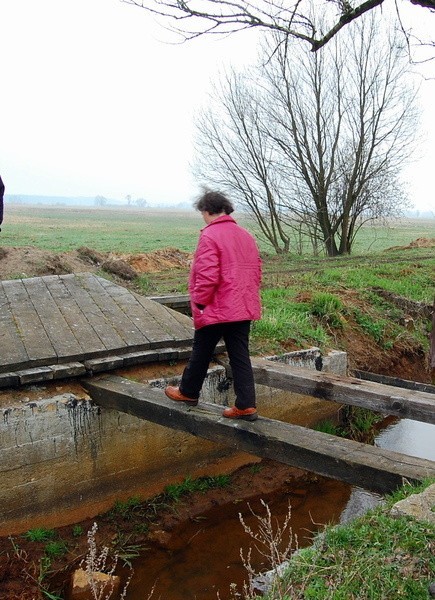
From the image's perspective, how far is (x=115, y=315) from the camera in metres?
6.53

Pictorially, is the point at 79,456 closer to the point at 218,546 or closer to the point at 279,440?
the point at 218,546

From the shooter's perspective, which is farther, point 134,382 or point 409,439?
point 409,439

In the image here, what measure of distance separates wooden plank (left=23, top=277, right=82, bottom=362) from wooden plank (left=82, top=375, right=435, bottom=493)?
1.05ft

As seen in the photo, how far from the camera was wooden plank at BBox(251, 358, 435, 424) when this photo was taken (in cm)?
518

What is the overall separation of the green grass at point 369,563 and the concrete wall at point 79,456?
2.74 meters

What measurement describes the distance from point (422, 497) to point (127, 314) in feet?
13.0

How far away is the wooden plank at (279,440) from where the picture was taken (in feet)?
12.8

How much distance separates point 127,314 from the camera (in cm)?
662

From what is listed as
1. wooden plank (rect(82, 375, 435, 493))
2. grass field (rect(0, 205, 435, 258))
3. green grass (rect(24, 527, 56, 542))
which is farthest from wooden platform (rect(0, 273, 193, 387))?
grass field (rect(0, 205, 435, 258))

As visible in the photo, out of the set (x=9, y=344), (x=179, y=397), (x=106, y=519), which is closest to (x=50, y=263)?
(x=9, y=344)

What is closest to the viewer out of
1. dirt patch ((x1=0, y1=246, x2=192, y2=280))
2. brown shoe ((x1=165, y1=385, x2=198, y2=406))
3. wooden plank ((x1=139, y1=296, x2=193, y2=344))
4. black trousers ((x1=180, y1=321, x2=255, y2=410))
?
black trousers ((x1=180, y1=321, x2=255, y2=410))

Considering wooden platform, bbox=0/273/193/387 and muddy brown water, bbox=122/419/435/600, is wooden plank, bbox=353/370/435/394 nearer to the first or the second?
muddy brown water, bbox=122/419/435/600

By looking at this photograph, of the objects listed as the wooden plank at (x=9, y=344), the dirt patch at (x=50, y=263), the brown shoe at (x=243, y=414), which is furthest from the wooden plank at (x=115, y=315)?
the dirt patch at (x=50, y=263)

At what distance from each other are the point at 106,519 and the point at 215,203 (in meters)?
3.02
